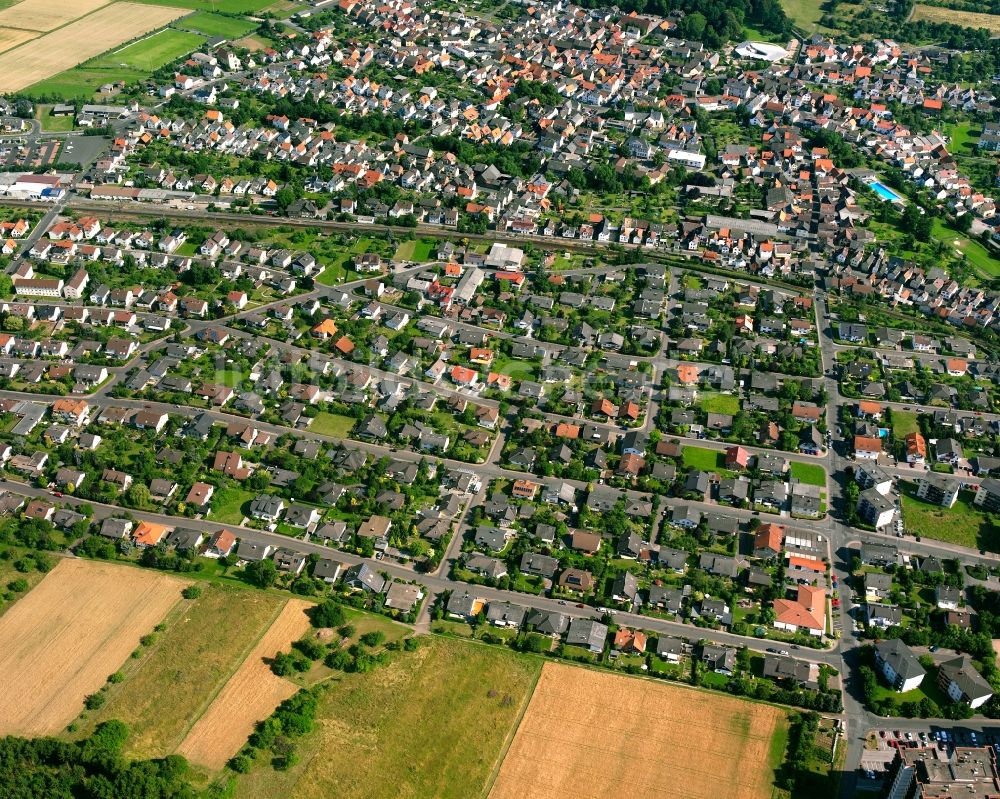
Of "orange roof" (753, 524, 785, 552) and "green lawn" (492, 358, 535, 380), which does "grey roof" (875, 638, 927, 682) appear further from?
"green lawn" (492, 358, 535, 380)

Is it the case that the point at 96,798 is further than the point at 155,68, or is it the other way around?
the point at 155,68

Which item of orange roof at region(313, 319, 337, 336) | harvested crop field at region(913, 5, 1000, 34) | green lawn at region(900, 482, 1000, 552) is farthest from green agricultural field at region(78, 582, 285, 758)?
harvested crop field at region(913, 5, 1000, 34)

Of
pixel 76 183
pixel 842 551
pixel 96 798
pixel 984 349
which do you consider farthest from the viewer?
pixel 76 183

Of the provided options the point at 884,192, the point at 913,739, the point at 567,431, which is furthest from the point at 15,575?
the point at 884,192

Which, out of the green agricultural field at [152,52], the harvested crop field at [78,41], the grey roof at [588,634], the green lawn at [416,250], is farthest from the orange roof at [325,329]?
the harvested crop field at [78,41]

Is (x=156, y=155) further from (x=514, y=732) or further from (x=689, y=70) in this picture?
(x=514, y=732)

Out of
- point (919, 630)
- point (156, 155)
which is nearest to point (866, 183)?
point (919, 630)
